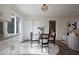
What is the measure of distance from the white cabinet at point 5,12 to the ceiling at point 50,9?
143 millimetres

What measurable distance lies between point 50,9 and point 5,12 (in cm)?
99

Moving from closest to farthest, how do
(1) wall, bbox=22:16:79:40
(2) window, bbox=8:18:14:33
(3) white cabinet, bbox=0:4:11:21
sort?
(3) white cabinet, bbox=0:4:11:21
(2) window, bbox=8:18:14:33
(1) wall, bbox=22:16:79:40

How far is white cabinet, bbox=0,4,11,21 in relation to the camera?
2170 mm

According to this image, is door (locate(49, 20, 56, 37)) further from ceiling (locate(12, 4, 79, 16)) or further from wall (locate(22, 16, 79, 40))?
ceiling (locate(12, 4, 79, 16))

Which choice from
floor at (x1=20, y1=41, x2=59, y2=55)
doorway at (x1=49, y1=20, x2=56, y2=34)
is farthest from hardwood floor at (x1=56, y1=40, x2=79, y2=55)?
doorway at (x1=49, y1=20, x2=56, y2=34)

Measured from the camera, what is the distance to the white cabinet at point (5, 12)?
2170 millimetres

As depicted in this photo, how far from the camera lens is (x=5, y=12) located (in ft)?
7.70

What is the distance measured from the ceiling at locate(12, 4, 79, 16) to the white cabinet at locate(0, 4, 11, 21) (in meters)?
0.14

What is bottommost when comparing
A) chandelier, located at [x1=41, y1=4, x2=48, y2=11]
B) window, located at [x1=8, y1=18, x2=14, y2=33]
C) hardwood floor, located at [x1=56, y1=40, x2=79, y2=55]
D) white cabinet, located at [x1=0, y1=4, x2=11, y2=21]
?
hardwood floor, located at [x1=56, y1=40, x2=79, y2=55]

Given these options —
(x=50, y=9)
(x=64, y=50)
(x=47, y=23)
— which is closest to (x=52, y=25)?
(x=47, y=23)

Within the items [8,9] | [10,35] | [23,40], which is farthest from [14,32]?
[8,9]

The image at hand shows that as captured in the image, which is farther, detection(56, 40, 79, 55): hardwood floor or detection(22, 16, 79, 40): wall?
detection(22, 16, 79, 40): wall

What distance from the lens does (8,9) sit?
230 cm
